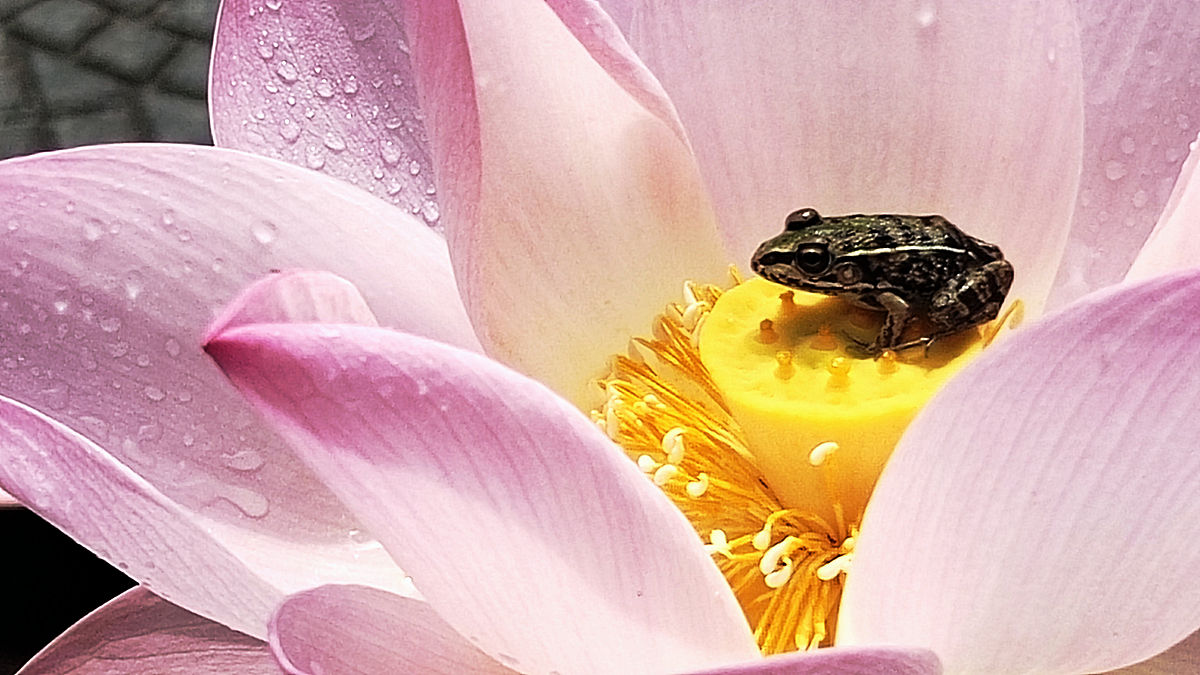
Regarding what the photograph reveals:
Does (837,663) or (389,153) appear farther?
(389,153)

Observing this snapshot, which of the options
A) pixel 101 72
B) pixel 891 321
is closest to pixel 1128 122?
pixel 891 321

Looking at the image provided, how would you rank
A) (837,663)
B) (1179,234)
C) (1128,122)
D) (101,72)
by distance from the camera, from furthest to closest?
(101,72) → (1128,122) → (1179,234) → (837,663)

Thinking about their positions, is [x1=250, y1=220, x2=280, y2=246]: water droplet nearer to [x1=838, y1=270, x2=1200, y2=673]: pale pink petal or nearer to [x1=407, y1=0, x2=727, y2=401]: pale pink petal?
[x1=407, y1=0, x2=727, y2=401]: pale pink petal

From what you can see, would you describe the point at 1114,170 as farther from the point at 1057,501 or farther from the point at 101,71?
the point at 101,71

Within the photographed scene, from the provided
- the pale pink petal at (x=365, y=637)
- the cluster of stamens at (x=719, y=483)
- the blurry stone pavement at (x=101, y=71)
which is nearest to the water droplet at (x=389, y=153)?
the cluster of stamens at (x=719, y=483)

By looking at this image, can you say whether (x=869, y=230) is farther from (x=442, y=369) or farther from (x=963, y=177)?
(x=442, y=369)

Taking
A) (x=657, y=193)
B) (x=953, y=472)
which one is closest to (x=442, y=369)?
(x=953, y=472)

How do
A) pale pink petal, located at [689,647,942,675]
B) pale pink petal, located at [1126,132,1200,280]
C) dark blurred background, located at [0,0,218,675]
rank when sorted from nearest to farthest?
pale pink petal, located at [689,647,942,675]
pale pink petal, located at [1126,132,1200,280]
dark blurred background, located at [0,0,218,675]

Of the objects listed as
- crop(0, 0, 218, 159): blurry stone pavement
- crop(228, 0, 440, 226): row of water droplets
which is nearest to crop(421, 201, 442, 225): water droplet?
crop(228, 0, 440, 226): row of water droplets
